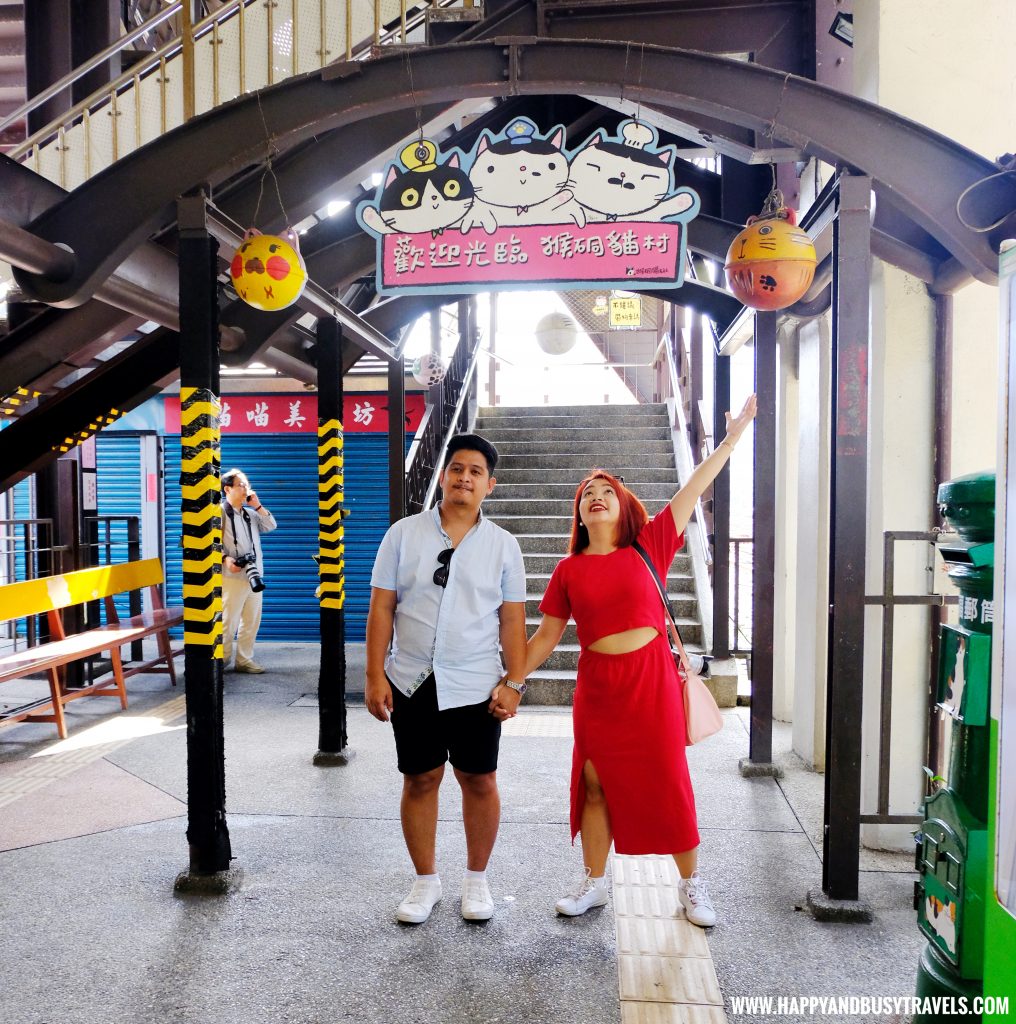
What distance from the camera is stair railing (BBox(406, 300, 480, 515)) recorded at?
8.55 meters

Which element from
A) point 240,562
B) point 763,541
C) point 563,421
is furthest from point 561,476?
point 763,541

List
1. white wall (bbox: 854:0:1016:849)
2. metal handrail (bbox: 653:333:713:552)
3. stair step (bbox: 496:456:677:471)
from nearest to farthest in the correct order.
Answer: white wall (bbox: 854:0:1016:849) → metal handrail (bbox: 653:333:713:552) → stair step (bbox: 496:456:677:471)

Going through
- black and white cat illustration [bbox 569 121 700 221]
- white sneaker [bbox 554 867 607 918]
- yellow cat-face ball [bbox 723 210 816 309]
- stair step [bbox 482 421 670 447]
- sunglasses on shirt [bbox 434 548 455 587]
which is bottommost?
white sneaker [bbox 554 867 607 918]

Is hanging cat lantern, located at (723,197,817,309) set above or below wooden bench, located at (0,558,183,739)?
above

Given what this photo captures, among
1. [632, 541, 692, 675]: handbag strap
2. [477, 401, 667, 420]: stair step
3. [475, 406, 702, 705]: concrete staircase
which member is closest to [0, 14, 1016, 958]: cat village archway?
[632, 541, 692, 675]: handbag strap

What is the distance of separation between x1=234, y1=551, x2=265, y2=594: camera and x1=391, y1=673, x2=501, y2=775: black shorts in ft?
18.1

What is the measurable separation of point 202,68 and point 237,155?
280 centimetres

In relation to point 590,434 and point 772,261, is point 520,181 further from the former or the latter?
point 590,434

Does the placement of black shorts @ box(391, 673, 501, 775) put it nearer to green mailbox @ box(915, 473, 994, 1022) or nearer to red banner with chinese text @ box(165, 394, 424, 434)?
green mailbox @ box(915, 473, 994, 1022)

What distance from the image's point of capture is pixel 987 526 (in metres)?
2.14

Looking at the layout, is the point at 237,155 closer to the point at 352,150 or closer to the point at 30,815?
the point at 352,150

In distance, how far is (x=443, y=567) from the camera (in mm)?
3350

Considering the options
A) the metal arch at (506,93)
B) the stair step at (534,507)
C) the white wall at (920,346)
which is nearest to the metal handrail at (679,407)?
the stair step at (534,507)

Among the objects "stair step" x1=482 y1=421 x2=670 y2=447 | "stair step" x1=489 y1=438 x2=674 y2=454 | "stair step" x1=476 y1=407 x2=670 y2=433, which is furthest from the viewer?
"stair step" x1=476 y1=407 x2=670 y2=433
